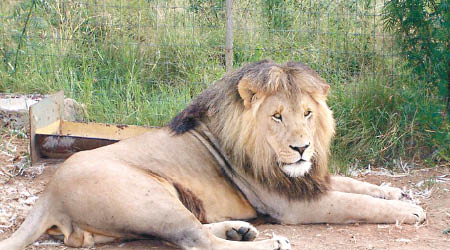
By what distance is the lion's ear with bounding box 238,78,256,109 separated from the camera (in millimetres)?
4191

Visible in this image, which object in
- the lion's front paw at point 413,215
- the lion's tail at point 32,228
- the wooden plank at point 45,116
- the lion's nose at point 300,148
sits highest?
the lion's nose at point 300,148

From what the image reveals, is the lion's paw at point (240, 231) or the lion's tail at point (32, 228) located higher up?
the lion's tail at point (32, 228)

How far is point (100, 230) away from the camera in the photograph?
388 centimetres

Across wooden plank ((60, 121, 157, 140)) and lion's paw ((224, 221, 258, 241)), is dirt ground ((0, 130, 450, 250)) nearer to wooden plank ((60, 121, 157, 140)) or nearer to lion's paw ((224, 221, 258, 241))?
lion's paw ((224, 221, 258, 241))

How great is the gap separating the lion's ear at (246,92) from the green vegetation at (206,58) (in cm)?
166

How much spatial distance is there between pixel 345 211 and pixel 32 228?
1915 millimetres

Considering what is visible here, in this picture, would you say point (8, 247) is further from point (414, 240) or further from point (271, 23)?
point (271, 23)

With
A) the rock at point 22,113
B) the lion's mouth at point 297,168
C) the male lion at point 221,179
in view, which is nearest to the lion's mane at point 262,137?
the male lion at point 221,179

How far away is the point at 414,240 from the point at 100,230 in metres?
1.87

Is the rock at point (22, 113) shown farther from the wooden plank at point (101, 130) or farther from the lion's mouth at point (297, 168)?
the lion's mouth at point (297, 168)

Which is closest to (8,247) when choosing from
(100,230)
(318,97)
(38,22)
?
(100,230)

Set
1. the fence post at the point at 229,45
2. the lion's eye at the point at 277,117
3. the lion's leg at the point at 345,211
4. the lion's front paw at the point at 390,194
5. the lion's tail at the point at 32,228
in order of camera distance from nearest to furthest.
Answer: the lion's tail at the point at 32,228 < the lion's eye at the point at 277,117 < the lion's leg at the point at 345,211 < the lion's front paw at the point at 390,194 < the fence post at the point at 229,45

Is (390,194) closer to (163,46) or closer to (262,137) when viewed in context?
(262,137)

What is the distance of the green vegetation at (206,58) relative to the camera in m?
5.80
